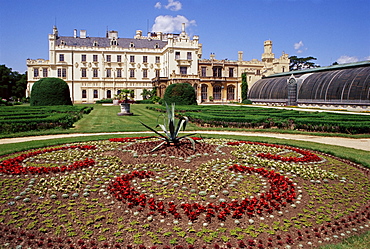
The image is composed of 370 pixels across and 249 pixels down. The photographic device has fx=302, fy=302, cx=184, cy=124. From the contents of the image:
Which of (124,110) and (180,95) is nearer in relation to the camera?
(124,110)

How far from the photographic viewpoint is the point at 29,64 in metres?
57.1

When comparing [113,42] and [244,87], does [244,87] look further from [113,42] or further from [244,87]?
[113,42]

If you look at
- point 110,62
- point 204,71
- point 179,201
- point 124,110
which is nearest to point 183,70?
point 204,71

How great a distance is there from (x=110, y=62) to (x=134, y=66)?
474 centimetres

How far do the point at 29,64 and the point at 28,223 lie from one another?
60142 mm

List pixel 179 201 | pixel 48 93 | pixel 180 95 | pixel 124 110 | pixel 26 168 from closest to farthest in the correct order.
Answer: pixel 179 201 < pixel 26 168 < pixel 124 110 < pixel 48 93 < pixel 180 95

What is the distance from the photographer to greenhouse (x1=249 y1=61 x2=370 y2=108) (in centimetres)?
2983

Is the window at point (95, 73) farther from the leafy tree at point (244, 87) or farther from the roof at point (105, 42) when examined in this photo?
the leafy tree at point (244, 87)

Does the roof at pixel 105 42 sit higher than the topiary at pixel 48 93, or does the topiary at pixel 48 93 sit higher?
the roof at pixel 105 42

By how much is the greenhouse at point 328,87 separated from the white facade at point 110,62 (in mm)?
17225

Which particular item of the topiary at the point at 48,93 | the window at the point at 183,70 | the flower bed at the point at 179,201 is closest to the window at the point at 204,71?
the window at the point at 183,70

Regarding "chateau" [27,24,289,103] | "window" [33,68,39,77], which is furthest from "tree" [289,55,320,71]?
"window" [33,68,39,77]

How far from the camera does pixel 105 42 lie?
61062 mm

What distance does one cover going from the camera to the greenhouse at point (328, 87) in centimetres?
2983
